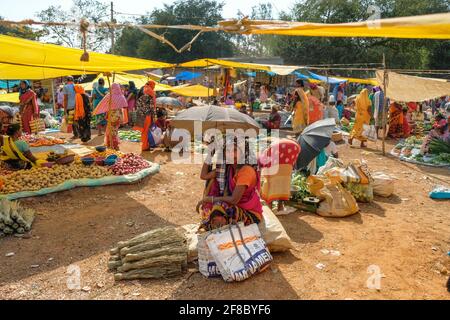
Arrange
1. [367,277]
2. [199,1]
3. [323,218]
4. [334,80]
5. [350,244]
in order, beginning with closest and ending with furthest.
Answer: [367,277], [350,244], [323,218], [334,80], [199,1]

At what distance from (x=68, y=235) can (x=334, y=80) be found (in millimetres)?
18925

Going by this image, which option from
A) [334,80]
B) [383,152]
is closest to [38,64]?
[383,152]

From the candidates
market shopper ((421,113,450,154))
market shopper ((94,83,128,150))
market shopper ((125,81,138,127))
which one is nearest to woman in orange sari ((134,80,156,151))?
market shopper ((94,83,128,150))

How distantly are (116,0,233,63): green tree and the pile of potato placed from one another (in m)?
30.6

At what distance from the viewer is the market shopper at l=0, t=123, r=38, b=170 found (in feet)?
19.7

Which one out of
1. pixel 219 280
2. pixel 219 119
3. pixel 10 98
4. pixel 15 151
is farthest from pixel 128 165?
pixel 10 98

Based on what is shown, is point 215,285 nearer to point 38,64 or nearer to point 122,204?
point 122,204

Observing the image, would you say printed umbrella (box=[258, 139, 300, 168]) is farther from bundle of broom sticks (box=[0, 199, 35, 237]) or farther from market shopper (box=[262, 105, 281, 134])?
market shopper (box=[262, 105, 281, 134])

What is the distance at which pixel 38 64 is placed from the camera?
20.0 ft

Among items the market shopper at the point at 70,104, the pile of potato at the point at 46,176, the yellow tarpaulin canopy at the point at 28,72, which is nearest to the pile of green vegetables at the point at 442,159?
the pile of potato at the point at 46,176

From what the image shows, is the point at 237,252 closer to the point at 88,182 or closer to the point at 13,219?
the point at 13,219

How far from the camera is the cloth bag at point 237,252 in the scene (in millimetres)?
3445

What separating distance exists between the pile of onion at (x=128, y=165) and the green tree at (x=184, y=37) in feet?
98.0

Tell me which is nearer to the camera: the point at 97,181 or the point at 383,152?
the point at 97,181
